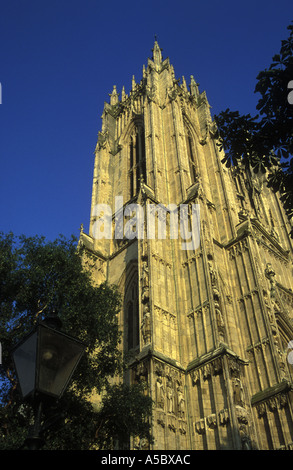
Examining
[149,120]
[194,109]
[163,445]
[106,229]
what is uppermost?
[194,109]

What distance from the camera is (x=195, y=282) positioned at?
19484mm

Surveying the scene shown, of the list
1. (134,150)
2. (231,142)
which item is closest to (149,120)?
(134,150)

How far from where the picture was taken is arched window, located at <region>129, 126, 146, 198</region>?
29.1m

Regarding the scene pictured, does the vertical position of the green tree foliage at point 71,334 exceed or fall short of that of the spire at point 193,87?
it falls short

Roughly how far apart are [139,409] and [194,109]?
90.0 ft

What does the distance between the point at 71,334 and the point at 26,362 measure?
8.53 metres

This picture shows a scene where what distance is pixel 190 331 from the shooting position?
18203 mm

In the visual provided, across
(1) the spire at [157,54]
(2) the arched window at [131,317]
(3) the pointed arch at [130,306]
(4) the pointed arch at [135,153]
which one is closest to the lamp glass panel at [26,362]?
(3) the pointed arch at [130,306]

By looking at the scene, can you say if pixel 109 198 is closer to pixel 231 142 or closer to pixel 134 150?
pixel 134 150

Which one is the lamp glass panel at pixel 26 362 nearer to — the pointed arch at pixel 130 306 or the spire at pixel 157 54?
the pointed arch at pixel 130 306

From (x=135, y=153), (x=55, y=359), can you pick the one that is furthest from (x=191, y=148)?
(x=55, y=359)

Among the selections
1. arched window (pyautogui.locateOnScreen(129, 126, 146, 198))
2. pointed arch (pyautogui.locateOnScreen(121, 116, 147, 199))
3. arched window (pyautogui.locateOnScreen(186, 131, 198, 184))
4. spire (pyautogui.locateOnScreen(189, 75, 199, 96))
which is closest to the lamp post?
arched window (pyautogui.locateOnScreen(186, 131, 198, 184))

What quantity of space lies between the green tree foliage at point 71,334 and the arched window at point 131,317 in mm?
5057

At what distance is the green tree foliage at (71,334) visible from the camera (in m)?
11.8
